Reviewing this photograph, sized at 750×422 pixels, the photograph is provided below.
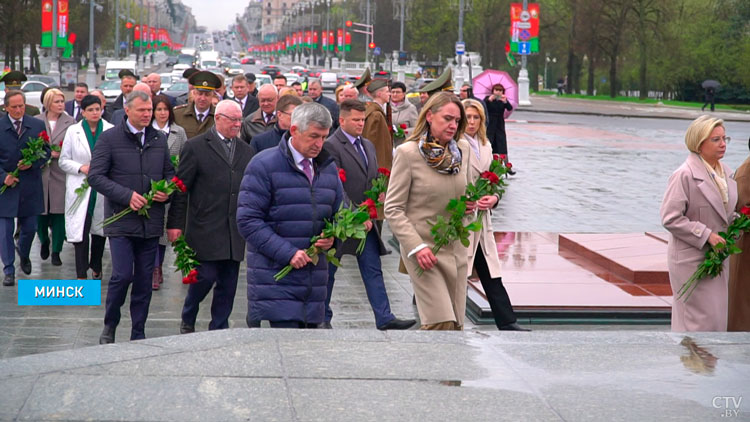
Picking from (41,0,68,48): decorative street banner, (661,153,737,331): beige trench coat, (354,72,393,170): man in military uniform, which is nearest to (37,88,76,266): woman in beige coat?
(354,72,393,170): man in military uniform

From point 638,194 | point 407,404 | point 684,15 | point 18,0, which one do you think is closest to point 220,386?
point 407,404

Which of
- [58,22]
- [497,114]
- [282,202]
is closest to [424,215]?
[282,202]

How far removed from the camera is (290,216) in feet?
19.9

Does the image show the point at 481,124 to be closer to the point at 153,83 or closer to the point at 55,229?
the point at 55,229

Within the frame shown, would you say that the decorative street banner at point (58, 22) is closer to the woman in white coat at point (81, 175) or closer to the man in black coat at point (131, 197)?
the woman in white coat at point (81, 175)

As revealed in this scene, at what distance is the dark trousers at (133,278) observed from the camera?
7516 mm

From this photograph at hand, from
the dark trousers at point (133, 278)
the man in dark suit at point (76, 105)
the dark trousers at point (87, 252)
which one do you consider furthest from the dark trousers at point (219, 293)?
the man in dark suit at point (76, 105)

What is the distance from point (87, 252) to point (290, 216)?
420cm

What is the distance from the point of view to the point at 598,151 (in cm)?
2839

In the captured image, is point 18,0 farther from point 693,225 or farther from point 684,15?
point 693,225

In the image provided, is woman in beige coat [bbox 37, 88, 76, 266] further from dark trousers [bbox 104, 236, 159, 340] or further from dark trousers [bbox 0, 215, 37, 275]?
dark trousers [bbox 104, 236, 159, 340]

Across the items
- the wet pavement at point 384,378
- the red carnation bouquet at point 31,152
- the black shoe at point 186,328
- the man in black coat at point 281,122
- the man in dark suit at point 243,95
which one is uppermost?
the man in dark suit at point 243,95

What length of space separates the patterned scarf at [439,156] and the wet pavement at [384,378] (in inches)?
39.0
